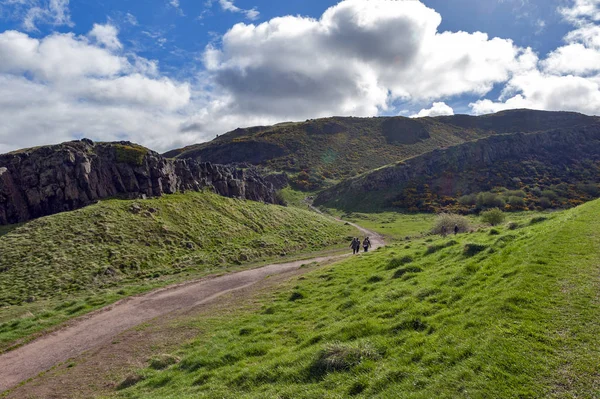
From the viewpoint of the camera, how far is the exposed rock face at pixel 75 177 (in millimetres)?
48812

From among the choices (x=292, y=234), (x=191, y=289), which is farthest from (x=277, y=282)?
(x=292, y=234)

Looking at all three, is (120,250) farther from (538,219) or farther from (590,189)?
(590,189)

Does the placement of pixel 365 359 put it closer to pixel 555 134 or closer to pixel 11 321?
pixel 11 321

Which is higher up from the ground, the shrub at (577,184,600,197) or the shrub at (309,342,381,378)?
the shrub at (309,342,381,378)

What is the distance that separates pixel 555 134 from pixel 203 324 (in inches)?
7034

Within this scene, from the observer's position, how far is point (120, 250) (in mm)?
39094

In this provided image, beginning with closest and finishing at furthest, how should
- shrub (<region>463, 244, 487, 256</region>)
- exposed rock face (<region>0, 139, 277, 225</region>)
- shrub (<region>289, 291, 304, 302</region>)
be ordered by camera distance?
shrub (<region>463, 244, 487, 256</region>), shrub (<region>289, 291, 304, 302</region>), exposed rock face (<region>0, 139, 277, 225</region>)

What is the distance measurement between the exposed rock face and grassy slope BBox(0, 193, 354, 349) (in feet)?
15.7

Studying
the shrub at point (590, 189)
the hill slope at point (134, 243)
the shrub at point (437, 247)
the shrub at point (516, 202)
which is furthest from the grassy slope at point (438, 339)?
the shrub at point (590, 189)

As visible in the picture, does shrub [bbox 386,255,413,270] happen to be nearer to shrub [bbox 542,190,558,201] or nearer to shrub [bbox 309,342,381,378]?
shrub [bbox 309,342,381,378]

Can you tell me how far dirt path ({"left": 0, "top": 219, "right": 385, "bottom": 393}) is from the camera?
1744 centimetres

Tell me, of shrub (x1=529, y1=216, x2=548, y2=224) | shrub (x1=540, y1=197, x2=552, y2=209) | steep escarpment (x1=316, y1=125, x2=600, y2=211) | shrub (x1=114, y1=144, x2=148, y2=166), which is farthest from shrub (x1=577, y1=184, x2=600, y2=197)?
shrub (x1=114, y1=144, x2=148, y2=166)

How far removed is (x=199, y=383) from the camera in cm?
1165

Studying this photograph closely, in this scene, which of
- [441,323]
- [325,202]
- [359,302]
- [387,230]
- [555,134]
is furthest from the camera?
[555,134]
